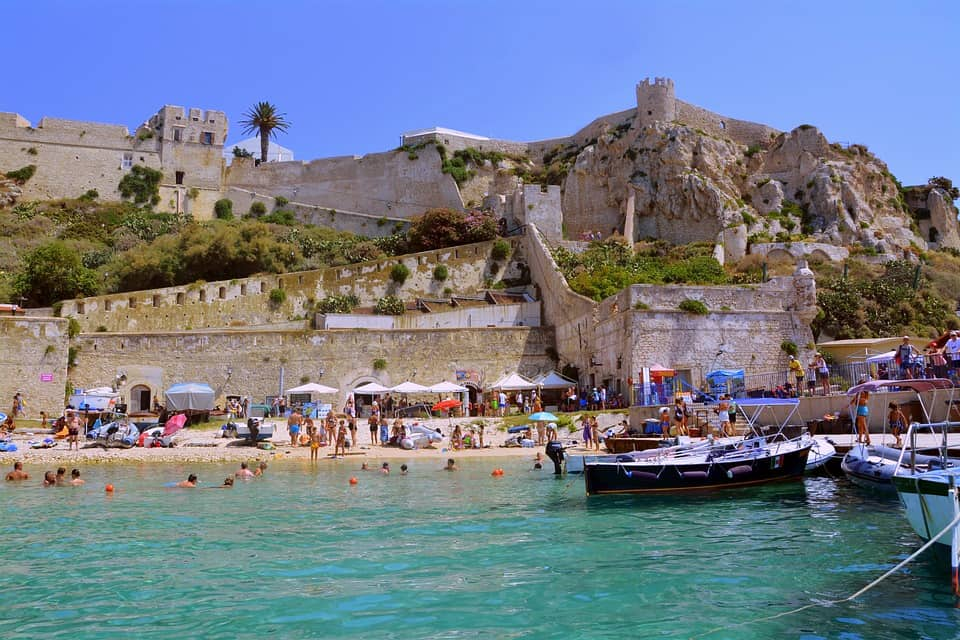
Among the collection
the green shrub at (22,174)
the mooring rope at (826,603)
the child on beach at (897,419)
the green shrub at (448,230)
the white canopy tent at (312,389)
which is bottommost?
the mooring rope at (826,603)

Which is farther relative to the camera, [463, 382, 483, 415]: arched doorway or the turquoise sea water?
[463, 382, 483, 415]: arched doorway

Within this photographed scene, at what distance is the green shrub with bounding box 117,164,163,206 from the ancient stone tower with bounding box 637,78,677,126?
95.6ft

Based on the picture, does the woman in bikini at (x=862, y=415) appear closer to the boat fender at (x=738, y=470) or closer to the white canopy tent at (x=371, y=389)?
the boat fender at (x=738, y=470)

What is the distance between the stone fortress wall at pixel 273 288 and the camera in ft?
95.0

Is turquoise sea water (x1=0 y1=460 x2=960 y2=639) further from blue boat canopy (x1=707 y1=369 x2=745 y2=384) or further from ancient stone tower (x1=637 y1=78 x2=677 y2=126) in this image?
ancient stone tower (x1=637 y1=78 x2=677 y2=126)

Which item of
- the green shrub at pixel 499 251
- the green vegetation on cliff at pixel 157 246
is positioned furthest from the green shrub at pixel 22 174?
the green shrub at pixel 499 251

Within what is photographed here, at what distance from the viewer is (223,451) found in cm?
2028

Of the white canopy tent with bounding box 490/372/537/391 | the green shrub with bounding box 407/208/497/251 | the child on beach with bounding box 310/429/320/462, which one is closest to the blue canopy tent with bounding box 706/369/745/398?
the white canopy tent with bounding box 490/372/537/391

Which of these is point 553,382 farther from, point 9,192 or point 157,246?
point 9,192

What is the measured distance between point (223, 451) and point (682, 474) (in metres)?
12.3

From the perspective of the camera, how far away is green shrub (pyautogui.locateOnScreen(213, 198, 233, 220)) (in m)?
47.1

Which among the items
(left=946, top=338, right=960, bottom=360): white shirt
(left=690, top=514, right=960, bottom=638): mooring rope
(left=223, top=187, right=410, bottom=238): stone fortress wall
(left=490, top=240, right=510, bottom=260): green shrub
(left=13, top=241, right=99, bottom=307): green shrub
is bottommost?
(left=690, top=514, right=960, bottom=638): mooring rope

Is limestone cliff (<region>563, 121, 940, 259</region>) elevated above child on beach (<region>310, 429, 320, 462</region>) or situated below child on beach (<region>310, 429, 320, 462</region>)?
above

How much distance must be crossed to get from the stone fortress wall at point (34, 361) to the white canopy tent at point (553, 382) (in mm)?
15344
